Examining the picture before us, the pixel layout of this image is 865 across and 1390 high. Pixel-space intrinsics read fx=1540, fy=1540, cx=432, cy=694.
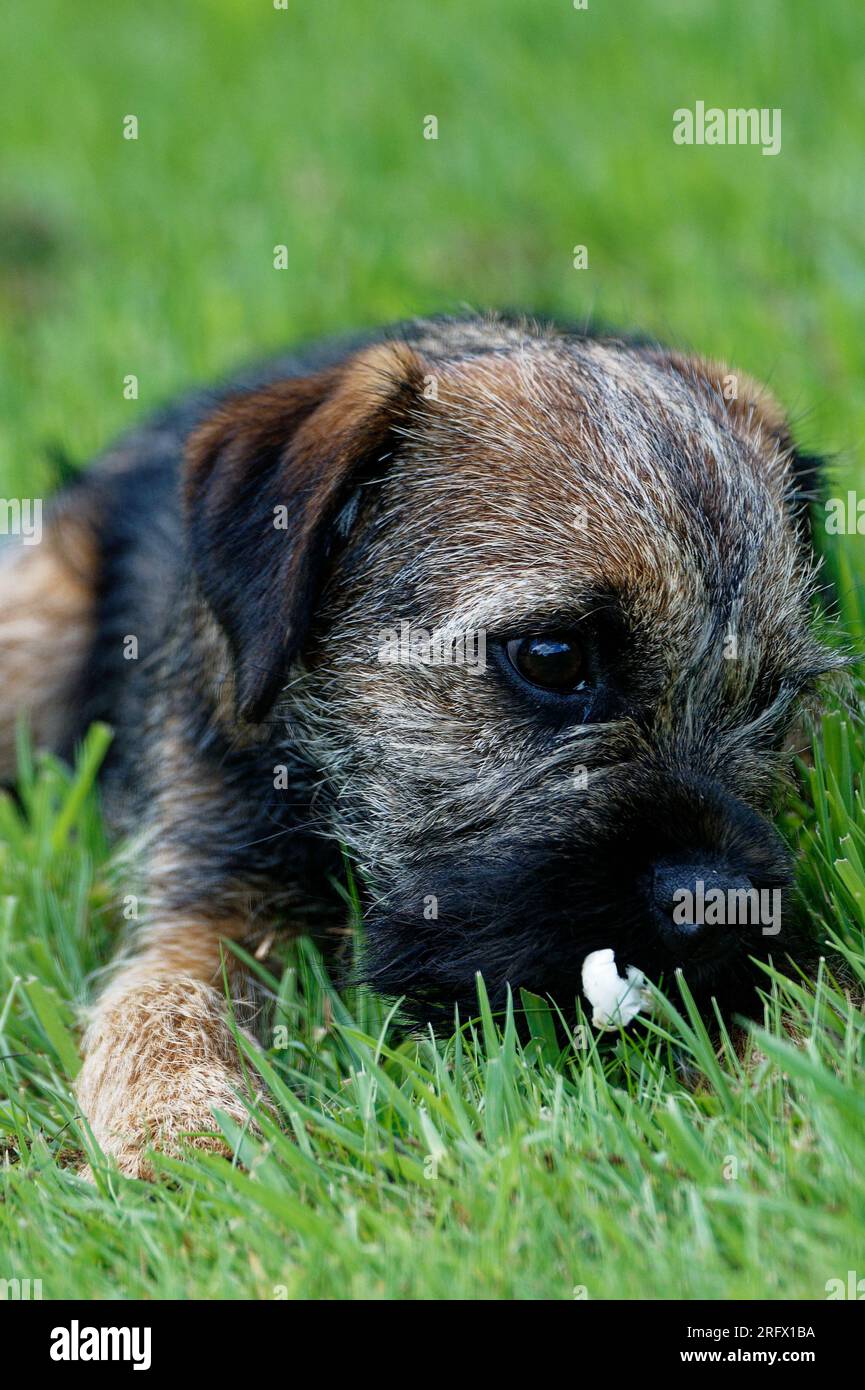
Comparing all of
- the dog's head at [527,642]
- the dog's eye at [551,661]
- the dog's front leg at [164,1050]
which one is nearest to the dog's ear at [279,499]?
the dog's head at [527,642]

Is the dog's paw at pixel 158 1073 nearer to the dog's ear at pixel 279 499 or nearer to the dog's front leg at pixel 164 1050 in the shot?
the dog's front leg at pixel 164 1050

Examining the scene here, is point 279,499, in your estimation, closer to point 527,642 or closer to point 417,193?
point 527,642

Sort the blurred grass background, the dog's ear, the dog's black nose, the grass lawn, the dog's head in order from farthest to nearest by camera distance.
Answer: the blurred grass background, the dog's ear, the dog's head, the dog's black nose, the grass lawn

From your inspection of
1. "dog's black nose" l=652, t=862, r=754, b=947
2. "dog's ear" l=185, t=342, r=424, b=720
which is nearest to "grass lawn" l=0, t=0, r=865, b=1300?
"dog's black nose" l=652, t=862, r=754, b=947

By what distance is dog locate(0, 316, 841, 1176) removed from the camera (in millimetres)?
2787

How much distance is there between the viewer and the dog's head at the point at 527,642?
274cm

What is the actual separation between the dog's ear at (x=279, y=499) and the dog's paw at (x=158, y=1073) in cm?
69

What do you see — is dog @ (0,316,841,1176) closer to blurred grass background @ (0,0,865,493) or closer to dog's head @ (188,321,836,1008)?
dog's head @ (188,321,836,1008)

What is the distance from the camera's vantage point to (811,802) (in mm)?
3291

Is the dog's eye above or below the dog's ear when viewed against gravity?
below

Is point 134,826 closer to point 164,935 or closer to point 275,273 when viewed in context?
point 164,935

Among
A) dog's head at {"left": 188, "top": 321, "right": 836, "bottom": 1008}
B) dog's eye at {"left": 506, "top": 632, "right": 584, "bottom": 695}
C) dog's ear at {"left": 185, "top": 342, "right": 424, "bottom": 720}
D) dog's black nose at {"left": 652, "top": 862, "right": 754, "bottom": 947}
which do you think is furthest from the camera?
dog's ear at {"left": 185, "top": 342, "right": 424, "bottom": 720}

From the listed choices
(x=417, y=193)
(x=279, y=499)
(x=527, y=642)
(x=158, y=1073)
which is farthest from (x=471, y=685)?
(x=417, y=193)

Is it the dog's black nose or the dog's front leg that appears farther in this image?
the dog's front leg
